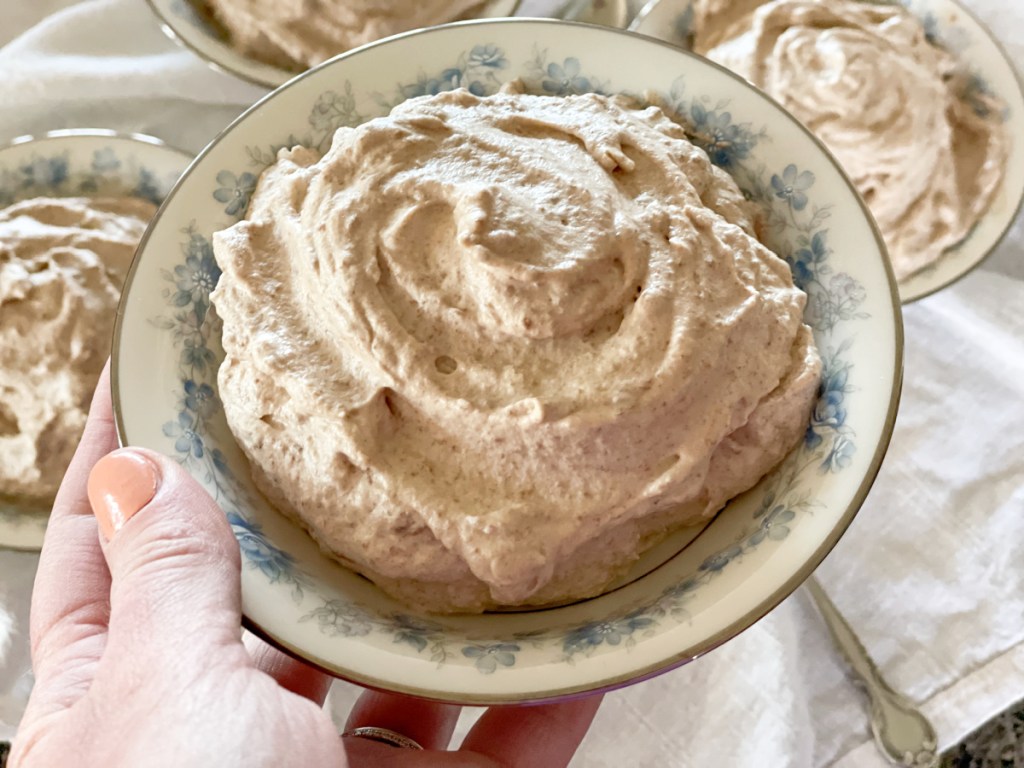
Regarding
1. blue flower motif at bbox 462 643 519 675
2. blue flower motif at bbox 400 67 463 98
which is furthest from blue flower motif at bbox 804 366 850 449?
blue flower motif at bbox 400 67 463 98

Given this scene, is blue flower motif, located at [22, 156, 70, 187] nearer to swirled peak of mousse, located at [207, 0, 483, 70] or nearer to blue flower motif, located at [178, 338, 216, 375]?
swirled peak of mousse, located at [207, 0, 483, 70]

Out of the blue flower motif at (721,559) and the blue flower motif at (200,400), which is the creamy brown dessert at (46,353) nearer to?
the blue flower motif at (200,400)

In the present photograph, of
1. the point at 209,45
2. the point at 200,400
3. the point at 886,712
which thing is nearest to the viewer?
the point at 200,400

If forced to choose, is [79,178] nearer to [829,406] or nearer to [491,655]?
[491,655]

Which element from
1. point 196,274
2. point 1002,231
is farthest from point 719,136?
point 1002,231

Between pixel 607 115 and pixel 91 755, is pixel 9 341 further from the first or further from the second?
pixel 607 115

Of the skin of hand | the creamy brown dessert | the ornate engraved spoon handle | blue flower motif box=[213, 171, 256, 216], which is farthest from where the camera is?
the creamy brown dessert

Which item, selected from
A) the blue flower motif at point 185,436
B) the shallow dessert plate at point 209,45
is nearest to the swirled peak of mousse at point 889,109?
the shallow dessert plate at point 209,45
